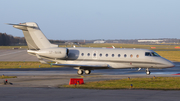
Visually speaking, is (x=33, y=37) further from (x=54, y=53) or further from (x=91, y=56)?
(x=91, y=56)

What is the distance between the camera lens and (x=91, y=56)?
26.4 metres

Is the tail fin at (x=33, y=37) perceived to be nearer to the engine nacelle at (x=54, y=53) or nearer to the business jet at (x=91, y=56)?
the business jet at (x=91, y=56)

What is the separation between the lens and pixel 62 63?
1049 inches

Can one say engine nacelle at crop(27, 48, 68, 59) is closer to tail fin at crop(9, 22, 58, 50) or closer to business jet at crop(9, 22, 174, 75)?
business jet at crop(9, 22, 174, 75)

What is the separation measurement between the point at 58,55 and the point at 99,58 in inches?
179

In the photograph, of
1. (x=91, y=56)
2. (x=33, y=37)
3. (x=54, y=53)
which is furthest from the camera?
(x=33, y=37)

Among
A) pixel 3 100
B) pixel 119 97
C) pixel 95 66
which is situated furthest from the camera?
pixel 95 66

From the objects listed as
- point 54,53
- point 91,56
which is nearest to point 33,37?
point 54,53

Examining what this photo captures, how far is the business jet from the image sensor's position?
1027 inches

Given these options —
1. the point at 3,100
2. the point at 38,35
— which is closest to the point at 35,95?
the point at 3,100

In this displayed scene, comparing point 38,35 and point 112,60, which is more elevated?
point 38,35

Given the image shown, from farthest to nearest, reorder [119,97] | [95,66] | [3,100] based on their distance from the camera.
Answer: [95,66]
[119,97]
[3,100]

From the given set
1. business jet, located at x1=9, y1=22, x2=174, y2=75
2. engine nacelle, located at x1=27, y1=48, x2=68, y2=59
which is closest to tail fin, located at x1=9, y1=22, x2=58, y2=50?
business jet, located at x1=9, y1=22, x2=174, y2=75

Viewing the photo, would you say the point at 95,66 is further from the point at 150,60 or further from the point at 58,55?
the point at 150,60
